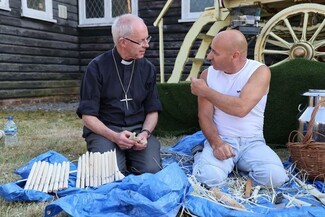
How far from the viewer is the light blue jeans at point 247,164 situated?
2.24 metres

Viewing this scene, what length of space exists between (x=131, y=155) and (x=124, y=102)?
0.38 metres

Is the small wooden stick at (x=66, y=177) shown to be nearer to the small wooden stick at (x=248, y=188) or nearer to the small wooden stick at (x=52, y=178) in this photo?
the small wooden stick at (x=52, y=178)

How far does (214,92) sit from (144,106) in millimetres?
643

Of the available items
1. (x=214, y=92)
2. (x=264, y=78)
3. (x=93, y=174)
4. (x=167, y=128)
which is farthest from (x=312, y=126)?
(x=167, y=128)

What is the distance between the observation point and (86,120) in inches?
98.7

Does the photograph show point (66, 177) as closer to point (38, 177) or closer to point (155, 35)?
point (38, 177)

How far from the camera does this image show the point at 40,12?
7785mm

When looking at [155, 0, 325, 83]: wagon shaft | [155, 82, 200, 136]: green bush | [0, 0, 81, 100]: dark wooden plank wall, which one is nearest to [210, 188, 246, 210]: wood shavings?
[155, 82, 200, 136]: green bush

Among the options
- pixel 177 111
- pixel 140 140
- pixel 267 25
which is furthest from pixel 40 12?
pixel 140 140

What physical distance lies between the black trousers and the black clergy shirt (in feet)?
0.32

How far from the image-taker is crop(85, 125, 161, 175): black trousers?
2479 mm

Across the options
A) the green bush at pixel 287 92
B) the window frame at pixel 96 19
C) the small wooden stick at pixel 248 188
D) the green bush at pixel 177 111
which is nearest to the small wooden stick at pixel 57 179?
the small wooden stick at pixel 248 188

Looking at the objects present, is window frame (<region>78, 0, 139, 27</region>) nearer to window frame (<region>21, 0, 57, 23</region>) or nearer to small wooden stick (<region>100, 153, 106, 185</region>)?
window frame (<region>21, 0, 57, 23</region>)

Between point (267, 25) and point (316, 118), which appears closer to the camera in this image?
point (316, 118)
